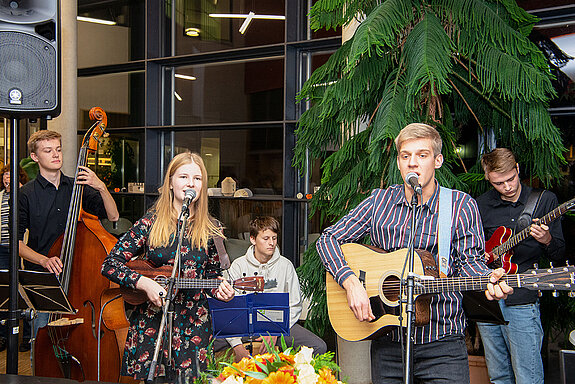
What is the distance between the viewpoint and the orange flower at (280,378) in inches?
53.1

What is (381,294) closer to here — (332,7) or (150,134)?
(332,7)

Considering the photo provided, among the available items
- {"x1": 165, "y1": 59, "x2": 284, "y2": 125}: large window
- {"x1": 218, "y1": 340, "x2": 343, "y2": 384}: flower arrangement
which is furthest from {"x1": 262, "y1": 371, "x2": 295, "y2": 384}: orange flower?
Answer: {"x1": 165, "y1": 59, "x2": 284, "y2": 125}: large window

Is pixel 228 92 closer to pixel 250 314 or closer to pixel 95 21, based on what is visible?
pixel 95 21

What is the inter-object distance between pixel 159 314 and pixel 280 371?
1753 mm

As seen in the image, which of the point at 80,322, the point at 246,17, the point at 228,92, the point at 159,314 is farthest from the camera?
the point at 228,92

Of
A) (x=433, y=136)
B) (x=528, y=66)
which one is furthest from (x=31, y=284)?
(x=528, y=66)

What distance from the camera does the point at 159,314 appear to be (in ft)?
9.83

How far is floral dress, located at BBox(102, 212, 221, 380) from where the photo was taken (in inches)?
116

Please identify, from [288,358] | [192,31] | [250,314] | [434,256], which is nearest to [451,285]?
Answer: [434,256]

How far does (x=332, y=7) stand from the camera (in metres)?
3.13

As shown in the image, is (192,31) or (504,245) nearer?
(504,245)

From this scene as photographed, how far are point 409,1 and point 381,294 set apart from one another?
1.47 metres

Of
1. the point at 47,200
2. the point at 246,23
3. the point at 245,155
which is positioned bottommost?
the point at 47,200

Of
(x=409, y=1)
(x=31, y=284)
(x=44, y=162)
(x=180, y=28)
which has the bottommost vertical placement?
(x=31, y=284)
